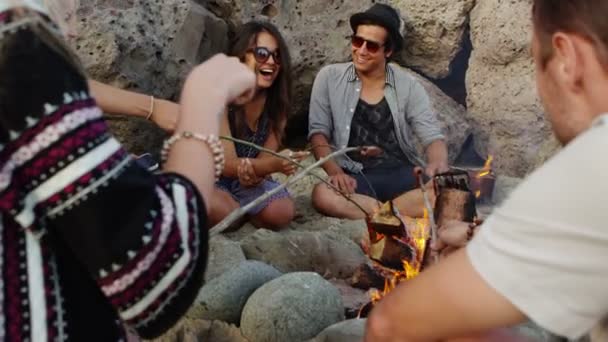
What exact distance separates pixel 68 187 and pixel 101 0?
14.4 feet

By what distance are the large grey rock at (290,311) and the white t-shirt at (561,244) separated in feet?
5.11

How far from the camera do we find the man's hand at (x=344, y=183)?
4.72 meters

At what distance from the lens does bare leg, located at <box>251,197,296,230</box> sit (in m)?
4.57

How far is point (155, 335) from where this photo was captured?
1.16 m

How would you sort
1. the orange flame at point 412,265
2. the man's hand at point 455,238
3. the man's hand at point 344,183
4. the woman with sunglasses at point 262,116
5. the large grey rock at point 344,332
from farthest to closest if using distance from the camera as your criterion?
1. the man's hand at point 344,183
2. the woman with sunglasses at point 262,116
3. the orange flame at point 412,265
4. the large grey rock at point 344,332
5. the man's hand at point 455,238

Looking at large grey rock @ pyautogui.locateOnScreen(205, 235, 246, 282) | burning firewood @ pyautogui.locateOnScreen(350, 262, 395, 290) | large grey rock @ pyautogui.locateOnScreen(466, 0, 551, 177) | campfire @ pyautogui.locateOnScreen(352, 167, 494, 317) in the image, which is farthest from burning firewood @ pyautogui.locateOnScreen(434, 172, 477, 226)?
large grey rock @ pyautogui.locateOnScreen(466, 0, 551, 177)

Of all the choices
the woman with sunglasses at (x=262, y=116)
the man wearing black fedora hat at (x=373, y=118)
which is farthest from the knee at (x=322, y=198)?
the woman with sunglasses at (x=262, y=116)

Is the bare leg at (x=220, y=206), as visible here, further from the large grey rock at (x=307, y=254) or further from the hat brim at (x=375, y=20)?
the hat brim at (x=375, y=20)

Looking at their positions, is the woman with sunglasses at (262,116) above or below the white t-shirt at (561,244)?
below

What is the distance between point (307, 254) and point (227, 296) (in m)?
0.91

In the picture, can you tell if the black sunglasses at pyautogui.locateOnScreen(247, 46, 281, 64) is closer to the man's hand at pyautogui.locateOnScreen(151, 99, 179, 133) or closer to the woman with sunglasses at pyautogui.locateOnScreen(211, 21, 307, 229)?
the woman with sunglasses at pyautogui.locateOnScreen(211, 21, 307, 229)

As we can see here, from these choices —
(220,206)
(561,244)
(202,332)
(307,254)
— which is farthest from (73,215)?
(220,206)

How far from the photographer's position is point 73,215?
3.27 feet

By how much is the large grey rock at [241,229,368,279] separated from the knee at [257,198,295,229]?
707 millimetres
